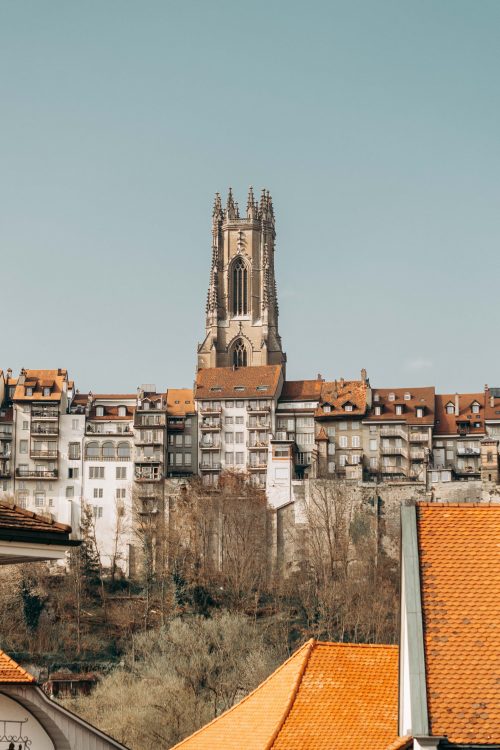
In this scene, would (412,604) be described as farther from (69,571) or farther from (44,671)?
(69,571)

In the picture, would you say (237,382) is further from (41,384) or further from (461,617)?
(461,617)

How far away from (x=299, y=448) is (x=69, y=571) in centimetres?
2445

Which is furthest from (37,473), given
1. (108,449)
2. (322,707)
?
(322,707)

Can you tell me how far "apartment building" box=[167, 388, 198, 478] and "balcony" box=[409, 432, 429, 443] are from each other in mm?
18347

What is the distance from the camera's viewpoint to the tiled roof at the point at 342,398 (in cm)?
13662

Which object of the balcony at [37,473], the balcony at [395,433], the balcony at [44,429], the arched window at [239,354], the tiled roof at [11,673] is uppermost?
the arched window at [239,354]

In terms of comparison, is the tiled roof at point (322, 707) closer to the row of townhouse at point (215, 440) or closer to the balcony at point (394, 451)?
the row of townhouse at point (215, 440)

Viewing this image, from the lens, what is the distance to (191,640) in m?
88.8

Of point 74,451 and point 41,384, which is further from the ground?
point 41,384

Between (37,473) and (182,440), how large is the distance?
12610mm

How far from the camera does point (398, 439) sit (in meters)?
135

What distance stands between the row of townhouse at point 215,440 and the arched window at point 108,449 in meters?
0.09

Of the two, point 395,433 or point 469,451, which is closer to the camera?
point 469,451

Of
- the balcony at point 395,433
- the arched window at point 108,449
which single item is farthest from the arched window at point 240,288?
the arched window at point 108,449
